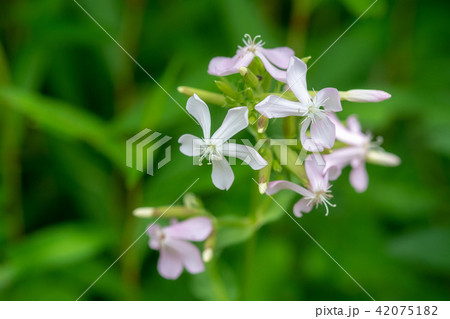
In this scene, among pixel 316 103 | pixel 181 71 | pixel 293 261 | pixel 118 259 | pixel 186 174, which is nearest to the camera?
pixel 316 103

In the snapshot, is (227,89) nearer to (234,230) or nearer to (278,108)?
(278,108)

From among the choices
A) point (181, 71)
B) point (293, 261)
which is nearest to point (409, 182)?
point (293, 261)

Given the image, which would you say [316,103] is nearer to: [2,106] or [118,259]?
[118,259]

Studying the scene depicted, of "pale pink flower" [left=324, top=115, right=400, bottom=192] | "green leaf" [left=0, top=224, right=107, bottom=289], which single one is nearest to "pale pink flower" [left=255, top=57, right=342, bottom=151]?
"pale pink flower" [left=324, top=115, right=400, bottom=192]

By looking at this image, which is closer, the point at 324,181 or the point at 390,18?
the point at 324,181

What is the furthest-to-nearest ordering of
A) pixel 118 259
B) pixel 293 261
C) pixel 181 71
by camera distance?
pixel 181 71, pixel 293 261, pixel 118 259
